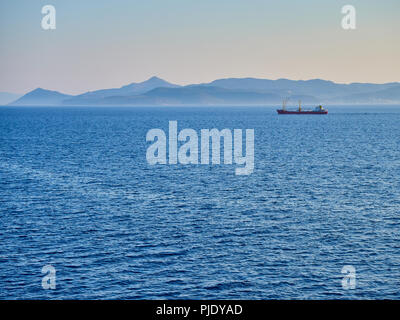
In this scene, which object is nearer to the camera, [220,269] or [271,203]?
[220,269]

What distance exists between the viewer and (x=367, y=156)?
5027 inches

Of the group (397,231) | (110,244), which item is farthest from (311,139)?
(110,244)

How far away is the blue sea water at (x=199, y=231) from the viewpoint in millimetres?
41719

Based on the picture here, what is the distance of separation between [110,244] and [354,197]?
135ft

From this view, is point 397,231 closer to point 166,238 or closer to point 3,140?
point 166,238

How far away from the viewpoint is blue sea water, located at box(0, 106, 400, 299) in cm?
4172

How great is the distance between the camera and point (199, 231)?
56.6 metres
